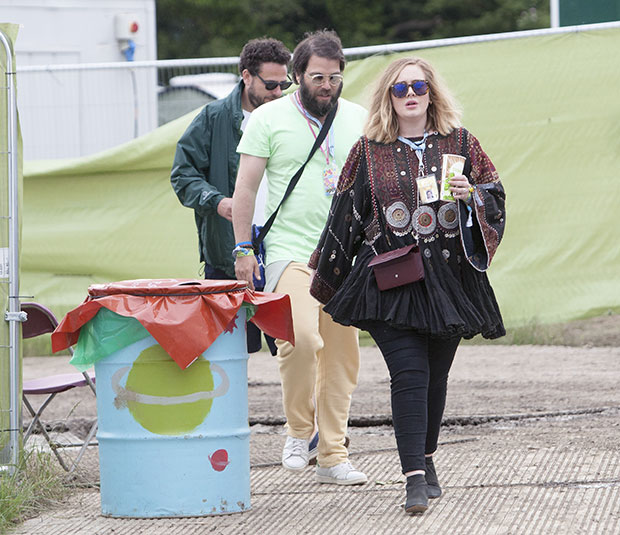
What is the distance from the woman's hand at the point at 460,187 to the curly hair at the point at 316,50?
114 cm

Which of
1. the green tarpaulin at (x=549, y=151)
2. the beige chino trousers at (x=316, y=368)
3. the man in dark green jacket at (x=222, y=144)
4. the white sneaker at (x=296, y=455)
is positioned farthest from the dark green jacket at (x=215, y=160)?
the green tarpaulin at (x=549, y=151)

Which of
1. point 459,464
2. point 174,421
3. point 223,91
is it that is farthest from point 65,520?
point 223,91

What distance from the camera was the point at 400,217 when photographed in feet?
15.7

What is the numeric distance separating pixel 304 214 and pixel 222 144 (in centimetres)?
83

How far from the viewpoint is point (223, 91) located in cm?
1253

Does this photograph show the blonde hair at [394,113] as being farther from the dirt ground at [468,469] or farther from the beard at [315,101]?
the dirt ground at [468,469]

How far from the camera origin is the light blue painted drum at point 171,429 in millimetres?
4785

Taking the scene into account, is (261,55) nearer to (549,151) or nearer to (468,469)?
(468,469)

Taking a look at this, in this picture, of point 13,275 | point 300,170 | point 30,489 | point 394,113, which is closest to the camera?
point 394,113

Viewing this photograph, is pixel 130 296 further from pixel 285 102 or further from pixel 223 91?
pixel 223 91

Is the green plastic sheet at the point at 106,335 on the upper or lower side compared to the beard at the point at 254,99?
lower

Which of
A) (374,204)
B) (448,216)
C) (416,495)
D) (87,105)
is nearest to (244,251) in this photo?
(374,204)

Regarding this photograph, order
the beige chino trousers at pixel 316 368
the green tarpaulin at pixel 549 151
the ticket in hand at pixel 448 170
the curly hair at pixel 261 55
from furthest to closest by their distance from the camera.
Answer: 1. the green tarpaulin at pixel 549 151
2. the curly hair at pixel 261 55
3. the beige chino trousers at pixel 316 368
4. the ticket in hand at pixel 448 170

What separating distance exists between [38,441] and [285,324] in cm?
237
